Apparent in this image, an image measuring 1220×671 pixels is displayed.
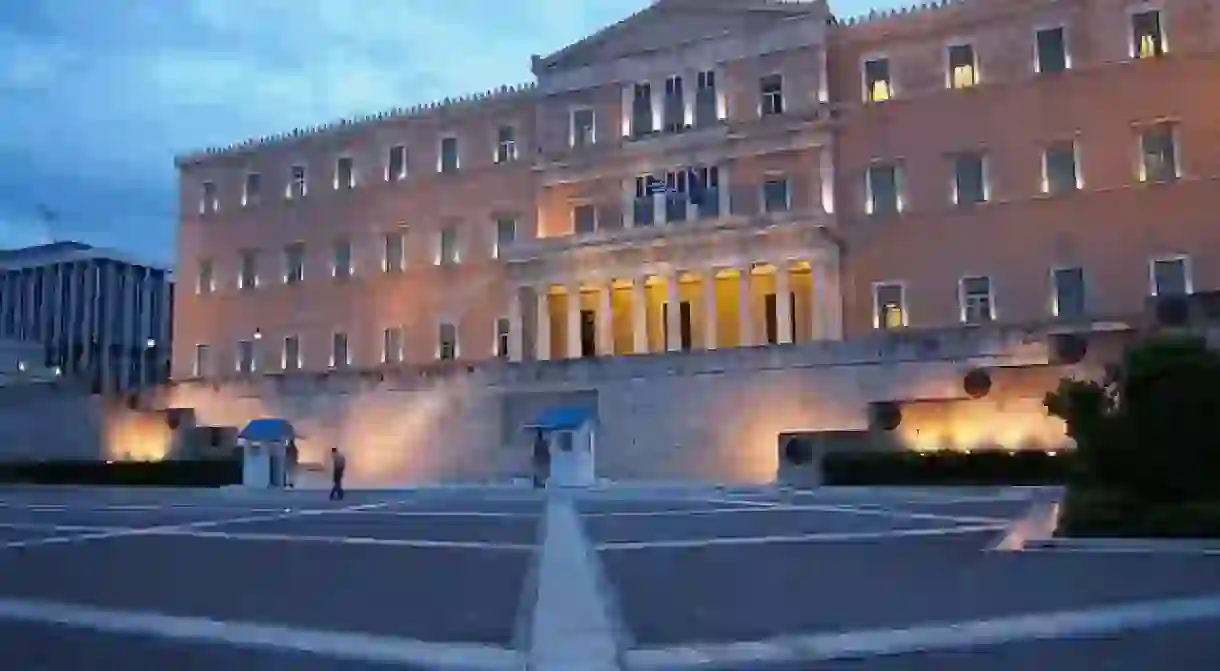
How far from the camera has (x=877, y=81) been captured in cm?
4591

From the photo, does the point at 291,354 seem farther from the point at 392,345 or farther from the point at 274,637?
the point at 274,637

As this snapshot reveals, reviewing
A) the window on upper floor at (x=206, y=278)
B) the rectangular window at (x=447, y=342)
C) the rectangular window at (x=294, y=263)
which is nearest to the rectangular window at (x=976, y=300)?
the rectangular window at (x=447, y=342)

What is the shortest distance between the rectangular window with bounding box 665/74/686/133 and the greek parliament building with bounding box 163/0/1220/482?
4.6 inches

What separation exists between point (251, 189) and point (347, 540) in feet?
160

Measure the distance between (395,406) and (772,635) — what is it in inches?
1488

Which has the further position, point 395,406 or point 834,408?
point 395,406

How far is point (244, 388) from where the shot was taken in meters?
48.6

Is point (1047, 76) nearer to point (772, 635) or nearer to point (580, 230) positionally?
point (580, 230)

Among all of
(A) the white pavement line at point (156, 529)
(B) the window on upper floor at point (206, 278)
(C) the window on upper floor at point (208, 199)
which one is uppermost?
(C) the window on upper floor at point (208, 199)

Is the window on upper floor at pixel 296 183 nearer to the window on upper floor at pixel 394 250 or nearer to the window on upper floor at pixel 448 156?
the window on upper floor at pixel 394 250

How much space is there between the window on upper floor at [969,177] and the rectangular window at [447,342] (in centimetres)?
2664

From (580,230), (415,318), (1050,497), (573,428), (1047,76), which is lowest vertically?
(1050,497)

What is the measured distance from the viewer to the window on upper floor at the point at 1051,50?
139ft

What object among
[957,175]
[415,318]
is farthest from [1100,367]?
[415,318]
